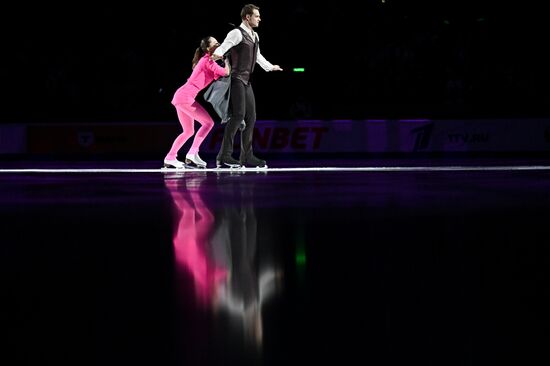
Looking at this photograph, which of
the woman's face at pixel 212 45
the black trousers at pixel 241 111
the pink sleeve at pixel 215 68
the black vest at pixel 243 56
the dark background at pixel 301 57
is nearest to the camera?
the black vest at pixel 243 56

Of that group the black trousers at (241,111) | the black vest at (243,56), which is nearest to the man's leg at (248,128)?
the black trousers at (241,111)

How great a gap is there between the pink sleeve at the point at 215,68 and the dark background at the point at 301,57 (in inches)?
396

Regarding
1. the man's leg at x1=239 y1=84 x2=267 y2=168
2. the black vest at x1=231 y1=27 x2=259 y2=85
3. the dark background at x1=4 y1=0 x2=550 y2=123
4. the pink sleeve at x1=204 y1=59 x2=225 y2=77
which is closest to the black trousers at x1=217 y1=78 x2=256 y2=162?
the man's leg at x1=239 y1=84 x2=267 y2=168

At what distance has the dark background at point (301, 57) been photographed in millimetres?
23594

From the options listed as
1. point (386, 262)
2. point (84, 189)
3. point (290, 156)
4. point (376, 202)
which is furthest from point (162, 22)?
point (386, 262)

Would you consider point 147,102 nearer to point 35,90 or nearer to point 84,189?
point 35,90

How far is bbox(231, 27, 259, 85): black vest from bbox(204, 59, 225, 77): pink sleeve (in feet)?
0.59

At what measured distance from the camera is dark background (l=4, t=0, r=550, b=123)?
2359 centimetres

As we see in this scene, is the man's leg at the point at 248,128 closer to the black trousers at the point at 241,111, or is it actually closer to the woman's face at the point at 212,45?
the black trousers at the point at 241,111

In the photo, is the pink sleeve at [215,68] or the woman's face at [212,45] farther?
the woman's face at [212,45]

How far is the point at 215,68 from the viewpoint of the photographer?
12.7 metres

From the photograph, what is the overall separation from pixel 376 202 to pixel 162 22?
739 inches

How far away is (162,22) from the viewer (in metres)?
25.4

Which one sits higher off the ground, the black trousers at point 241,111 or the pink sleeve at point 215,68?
the pink sleeve at point 215,68
